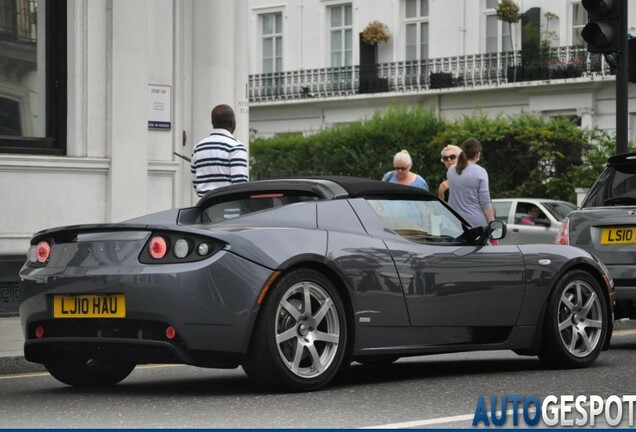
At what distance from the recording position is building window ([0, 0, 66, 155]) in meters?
15.3

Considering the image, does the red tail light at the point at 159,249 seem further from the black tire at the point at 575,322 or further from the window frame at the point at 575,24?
the window frame at the point at 575,24

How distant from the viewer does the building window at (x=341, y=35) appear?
52125 millimetres

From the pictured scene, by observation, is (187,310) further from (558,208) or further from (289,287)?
(558,208)

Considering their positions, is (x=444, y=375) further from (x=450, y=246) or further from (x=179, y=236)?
(x=179, y=236)

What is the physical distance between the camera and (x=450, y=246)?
9.60m

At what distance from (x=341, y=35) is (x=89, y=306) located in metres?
44.7

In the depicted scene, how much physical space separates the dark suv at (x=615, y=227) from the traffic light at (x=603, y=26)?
7.65 feet

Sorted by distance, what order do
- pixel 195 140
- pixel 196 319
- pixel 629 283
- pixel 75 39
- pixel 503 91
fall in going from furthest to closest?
pixel 503 91, pixel 195 140, pixel 75 39, pixel 629 283, pixel 196 319

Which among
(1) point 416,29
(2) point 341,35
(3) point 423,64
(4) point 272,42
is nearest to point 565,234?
(3) point 423,64

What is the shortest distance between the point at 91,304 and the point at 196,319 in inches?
26.1

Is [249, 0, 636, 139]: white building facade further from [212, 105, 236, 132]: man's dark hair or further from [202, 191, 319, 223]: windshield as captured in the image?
[202, 191, 319, 223]: windshield

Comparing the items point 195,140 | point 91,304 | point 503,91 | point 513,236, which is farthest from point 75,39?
point 503,91

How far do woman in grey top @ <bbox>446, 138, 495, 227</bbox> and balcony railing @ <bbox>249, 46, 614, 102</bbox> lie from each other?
3005 cm

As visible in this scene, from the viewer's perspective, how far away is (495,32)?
48156 millimetres
